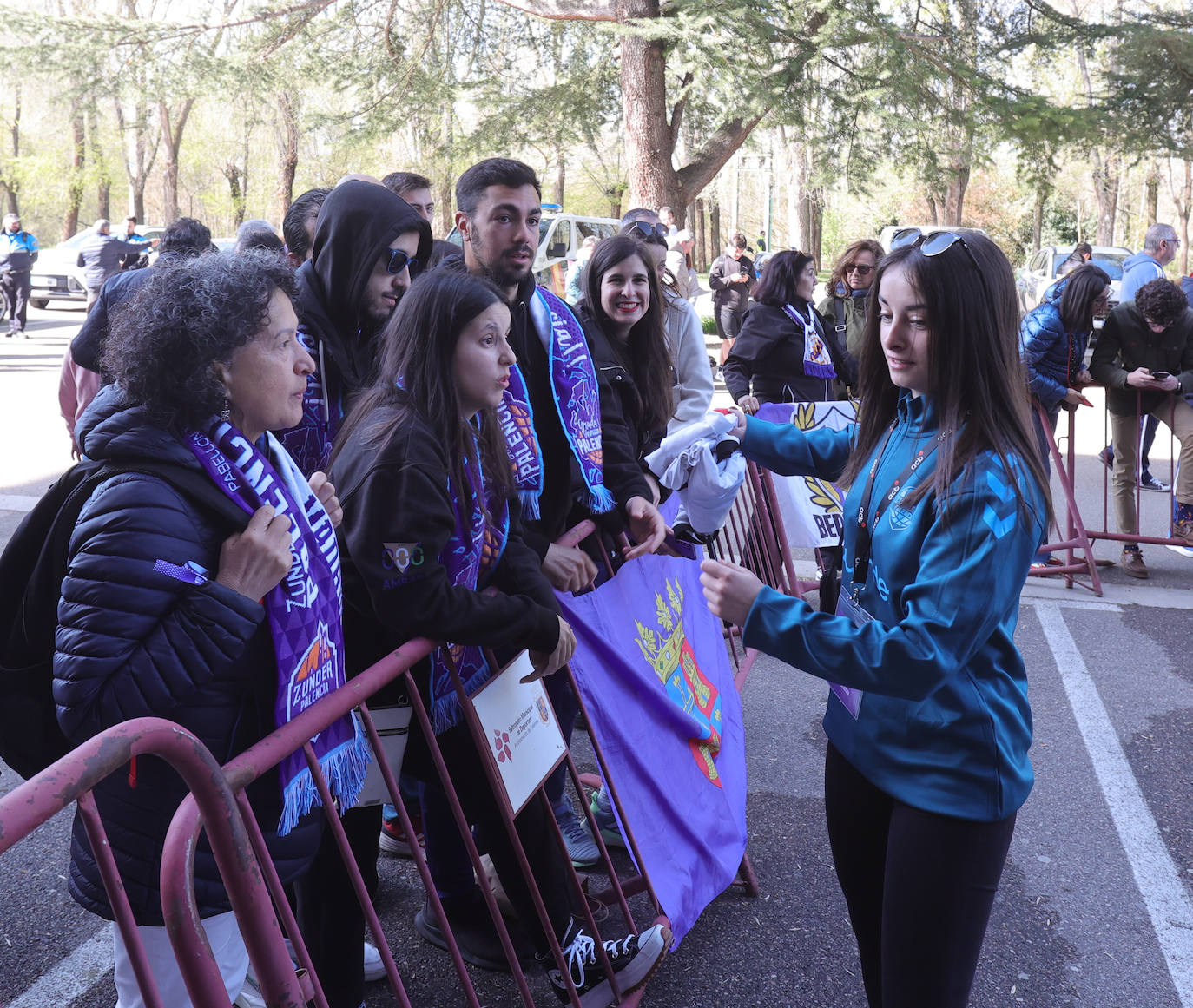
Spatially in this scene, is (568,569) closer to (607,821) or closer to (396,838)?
(607,821)

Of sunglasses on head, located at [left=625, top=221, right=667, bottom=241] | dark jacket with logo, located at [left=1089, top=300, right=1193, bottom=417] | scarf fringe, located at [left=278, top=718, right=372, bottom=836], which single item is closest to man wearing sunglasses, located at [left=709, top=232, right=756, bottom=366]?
dark jacket with logo, located at [left=1089, top=300, right=1193, bottom=417]

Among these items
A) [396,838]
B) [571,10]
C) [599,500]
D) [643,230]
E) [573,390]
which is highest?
[571,10]

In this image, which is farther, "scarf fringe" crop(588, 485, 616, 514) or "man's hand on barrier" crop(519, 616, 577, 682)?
"scarf fringe" crop(588, 485, 616, 514)

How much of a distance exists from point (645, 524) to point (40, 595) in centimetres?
185

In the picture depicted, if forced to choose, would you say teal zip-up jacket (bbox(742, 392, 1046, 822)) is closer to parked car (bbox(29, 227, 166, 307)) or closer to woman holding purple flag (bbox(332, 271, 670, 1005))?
woman holding purple flag (bbox(332, 271, 670, 1005))

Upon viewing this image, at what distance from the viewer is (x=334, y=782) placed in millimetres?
2180

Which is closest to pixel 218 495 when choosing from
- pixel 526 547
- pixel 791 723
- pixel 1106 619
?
pixel 526 547

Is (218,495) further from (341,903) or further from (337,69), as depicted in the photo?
(337,69)

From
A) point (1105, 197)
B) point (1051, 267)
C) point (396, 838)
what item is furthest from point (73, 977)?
point (1105, 197)

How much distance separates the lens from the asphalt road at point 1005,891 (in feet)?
9.70

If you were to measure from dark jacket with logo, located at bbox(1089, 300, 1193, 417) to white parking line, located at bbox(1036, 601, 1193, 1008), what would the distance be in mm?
2403

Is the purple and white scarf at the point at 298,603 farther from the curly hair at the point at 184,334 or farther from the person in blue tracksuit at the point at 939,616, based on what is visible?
the person in blue tracksuit at the point at 939,616

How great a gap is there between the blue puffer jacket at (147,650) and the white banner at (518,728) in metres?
0.54

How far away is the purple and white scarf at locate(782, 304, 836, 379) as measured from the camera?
6.46m
